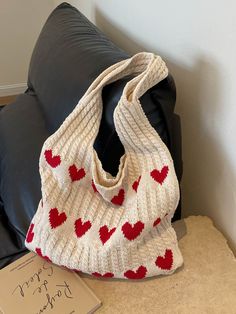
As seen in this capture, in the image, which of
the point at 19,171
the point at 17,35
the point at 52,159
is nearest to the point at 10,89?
the point at 17,35

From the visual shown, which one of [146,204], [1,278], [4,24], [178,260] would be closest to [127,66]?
[146,204]

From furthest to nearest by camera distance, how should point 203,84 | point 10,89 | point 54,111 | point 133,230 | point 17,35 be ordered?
1. point 10,89
2. point 17,35
3. point 54,111
4. point 203,84
5. point 133,230

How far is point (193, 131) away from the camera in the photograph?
1.04 meters

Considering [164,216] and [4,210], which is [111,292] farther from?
[4,210]

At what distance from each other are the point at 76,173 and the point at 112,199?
99 millimetres

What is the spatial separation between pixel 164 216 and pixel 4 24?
1.95 metres

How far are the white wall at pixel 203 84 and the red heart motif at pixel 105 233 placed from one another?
32cm

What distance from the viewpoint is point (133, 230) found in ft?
2.63

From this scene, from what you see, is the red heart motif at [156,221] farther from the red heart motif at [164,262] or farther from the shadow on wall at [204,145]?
the shadow on wall at [204,145]

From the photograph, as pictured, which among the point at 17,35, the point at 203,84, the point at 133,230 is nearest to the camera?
the point at 133,230

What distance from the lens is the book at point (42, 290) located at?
2.59 ft

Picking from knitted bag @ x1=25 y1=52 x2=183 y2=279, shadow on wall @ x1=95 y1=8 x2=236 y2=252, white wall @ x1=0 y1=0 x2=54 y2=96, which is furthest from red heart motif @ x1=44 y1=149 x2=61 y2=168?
white wall @ x1=0 y1=0 x2=54 y2=96

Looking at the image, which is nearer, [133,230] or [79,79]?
[133,230]

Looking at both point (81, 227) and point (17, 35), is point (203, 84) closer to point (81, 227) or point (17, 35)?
point (81, 227)
